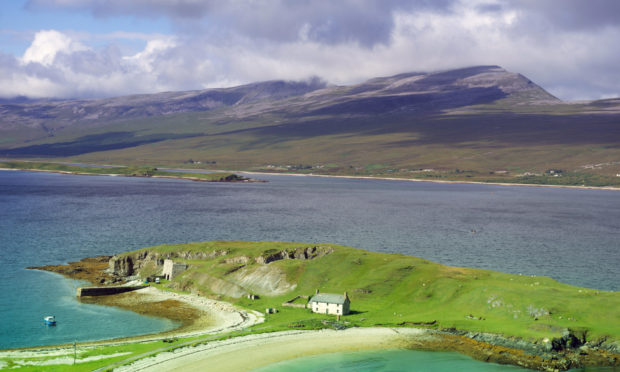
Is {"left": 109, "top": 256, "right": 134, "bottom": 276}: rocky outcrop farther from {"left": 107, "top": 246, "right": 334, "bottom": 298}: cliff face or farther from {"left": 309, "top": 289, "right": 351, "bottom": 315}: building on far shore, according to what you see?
{"left": 309, "top": 289, "right": 351, "bottom": 315}: building on far shore

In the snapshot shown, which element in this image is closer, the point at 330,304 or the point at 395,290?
the point at 330,304

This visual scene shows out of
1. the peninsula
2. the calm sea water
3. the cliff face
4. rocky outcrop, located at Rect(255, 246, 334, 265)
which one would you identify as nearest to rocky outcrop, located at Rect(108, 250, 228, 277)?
the cliff face

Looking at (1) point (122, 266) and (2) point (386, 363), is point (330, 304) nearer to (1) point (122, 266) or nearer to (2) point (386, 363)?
(2) point (386, 363)

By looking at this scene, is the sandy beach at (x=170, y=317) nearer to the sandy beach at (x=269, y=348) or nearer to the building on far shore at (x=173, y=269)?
the building on far shore at (x=173, y=269)

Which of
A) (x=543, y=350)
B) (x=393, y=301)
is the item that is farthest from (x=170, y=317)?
(x=543, y=350)

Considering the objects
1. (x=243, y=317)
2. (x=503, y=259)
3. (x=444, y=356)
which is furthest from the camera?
(x=503, y=259)

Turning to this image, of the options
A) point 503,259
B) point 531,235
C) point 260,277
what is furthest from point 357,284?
point 531,235

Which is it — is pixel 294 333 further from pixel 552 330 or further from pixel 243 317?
pixel 552 330
